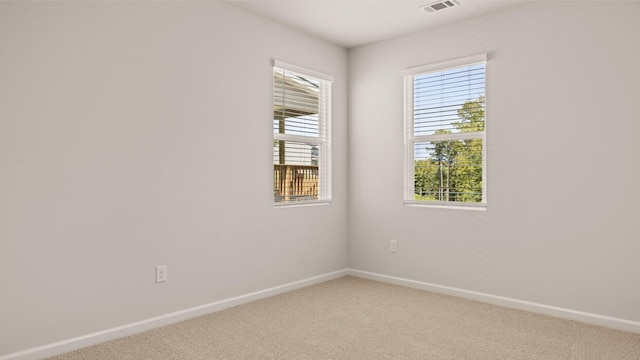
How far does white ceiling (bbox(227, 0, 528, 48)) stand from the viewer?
3.47 metres

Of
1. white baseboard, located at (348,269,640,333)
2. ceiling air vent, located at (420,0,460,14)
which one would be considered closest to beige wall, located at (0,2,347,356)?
white baseboard, located at (348,269,640,333)

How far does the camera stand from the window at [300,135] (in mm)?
4000

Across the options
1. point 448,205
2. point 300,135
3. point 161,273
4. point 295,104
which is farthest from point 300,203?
point 161,273

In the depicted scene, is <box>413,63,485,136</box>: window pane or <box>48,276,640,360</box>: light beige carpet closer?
<box>48,276,640,360</box>: light beige carpet

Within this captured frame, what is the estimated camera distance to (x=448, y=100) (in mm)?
4016

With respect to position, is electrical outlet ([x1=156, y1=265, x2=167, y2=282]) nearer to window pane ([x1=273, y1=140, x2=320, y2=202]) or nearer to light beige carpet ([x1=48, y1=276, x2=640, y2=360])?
light beige carpet ([x1=48, y1=276, x2=640, y2=360])

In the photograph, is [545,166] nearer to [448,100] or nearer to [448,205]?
[448,205]

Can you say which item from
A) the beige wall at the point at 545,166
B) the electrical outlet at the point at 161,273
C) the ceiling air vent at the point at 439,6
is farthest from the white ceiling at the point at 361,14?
the electrical outlet at the point at 161,273

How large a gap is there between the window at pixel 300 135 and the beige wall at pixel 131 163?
0.51 feet

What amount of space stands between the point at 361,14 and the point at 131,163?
7.47 feet

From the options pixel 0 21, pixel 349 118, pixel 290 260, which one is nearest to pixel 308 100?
pixel 349 118

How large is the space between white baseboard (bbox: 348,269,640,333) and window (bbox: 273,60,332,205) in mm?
1122

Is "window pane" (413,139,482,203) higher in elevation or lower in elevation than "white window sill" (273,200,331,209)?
higher

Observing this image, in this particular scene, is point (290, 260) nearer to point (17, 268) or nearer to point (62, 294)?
point (62, 294)
